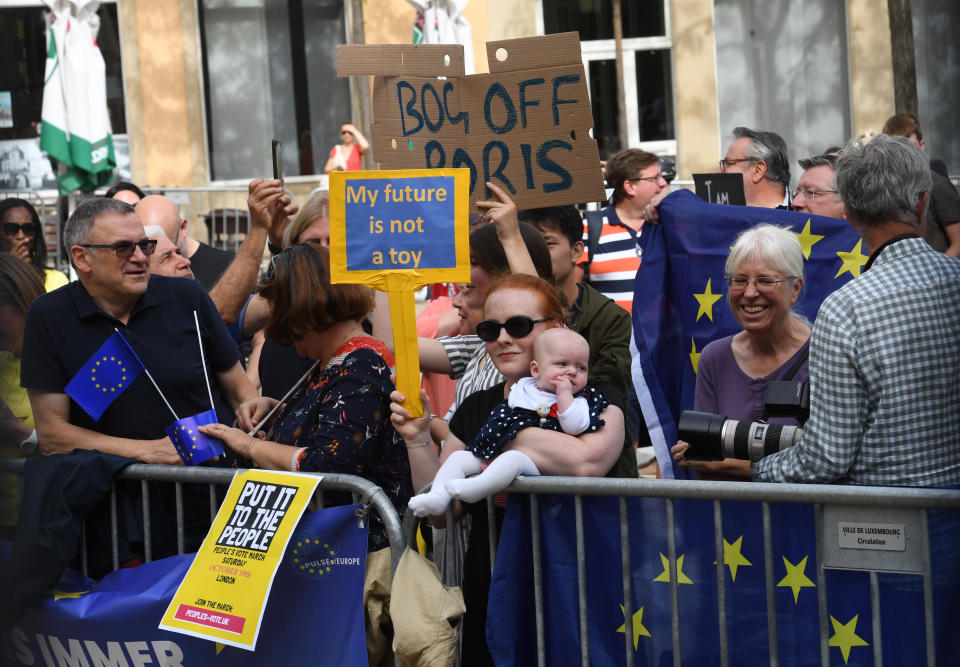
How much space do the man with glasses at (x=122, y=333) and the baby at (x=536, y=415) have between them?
119 cm

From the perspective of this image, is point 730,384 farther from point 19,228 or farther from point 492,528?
point 19,228

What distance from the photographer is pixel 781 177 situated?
5.93 metres

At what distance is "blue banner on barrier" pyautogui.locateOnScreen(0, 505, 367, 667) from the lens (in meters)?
3.58

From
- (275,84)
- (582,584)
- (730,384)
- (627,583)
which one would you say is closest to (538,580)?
(582,584)

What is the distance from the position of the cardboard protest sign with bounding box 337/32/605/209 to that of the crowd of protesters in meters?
0.20

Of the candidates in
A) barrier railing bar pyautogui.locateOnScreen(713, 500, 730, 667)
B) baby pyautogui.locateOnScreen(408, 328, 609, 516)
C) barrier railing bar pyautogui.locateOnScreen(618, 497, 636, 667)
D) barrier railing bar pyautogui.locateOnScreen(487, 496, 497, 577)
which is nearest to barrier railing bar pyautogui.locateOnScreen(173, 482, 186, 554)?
baby pyautogui.locateOnScreen(408, 328, 609, 516)

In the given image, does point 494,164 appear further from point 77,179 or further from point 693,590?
point 77,179

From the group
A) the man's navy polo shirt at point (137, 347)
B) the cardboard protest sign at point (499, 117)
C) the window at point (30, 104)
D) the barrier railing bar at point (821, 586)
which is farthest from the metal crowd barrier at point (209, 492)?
the window at point (30, 104)

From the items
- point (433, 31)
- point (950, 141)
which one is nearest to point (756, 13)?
point (950, 141)

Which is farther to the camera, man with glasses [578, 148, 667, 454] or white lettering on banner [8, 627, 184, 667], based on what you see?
man with glasses [578, 148, 667, 454]

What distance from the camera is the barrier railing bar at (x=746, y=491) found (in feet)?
9.44

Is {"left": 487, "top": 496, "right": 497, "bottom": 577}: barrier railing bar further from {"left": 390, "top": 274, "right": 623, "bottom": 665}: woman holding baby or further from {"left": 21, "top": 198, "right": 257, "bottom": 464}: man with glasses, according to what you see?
{"left": 21, "top": 198, "right": 257, "bottom": 464}: man with glasses

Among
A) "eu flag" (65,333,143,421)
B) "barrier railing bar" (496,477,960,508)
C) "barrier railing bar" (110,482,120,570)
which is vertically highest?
"eu flag" (65,333,143,421)

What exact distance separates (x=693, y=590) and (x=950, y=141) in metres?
13.0
